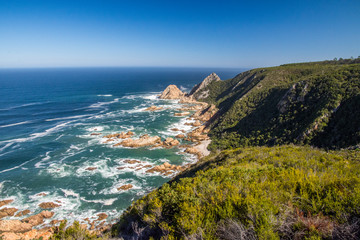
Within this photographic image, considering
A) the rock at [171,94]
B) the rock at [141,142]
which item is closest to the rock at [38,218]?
the rock at [141,142]

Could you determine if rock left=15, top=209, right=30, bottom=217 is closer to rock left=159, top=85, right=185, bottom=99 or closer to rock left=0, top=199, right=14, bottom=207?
rock left=0, top=199, right=14, bottom=207

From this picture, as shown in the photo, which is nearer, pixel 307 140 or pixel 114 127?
pixel 307 140

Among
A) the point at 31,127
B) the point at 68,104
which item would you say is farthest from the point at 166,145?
the point at 68,104

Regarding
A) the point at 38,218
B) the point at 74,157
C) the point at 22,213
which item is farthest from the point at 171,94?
the point at 38,218

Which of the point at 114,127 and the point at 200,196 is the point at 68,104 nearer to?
the point at 114,127

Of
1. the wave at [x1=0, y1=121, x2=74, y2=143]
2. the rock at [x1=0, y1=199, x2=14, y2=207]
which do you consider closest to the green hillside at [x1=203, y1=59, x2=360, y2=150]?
the rock at [x1=0, y1=199, x2=14, y2=207]

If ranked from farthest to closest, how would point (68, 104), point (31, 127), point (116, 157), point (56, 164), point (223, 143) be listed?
point (68, 104) → point (31, 127) → point (223, 143) → point (116, 157) → point (56, 164)

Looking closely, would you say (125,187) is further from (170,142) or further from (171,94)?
(171,94)

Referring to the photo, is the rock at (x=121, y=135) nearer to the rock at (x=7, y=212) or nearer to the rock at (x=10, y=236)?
the rock at (x=7, y=212)
